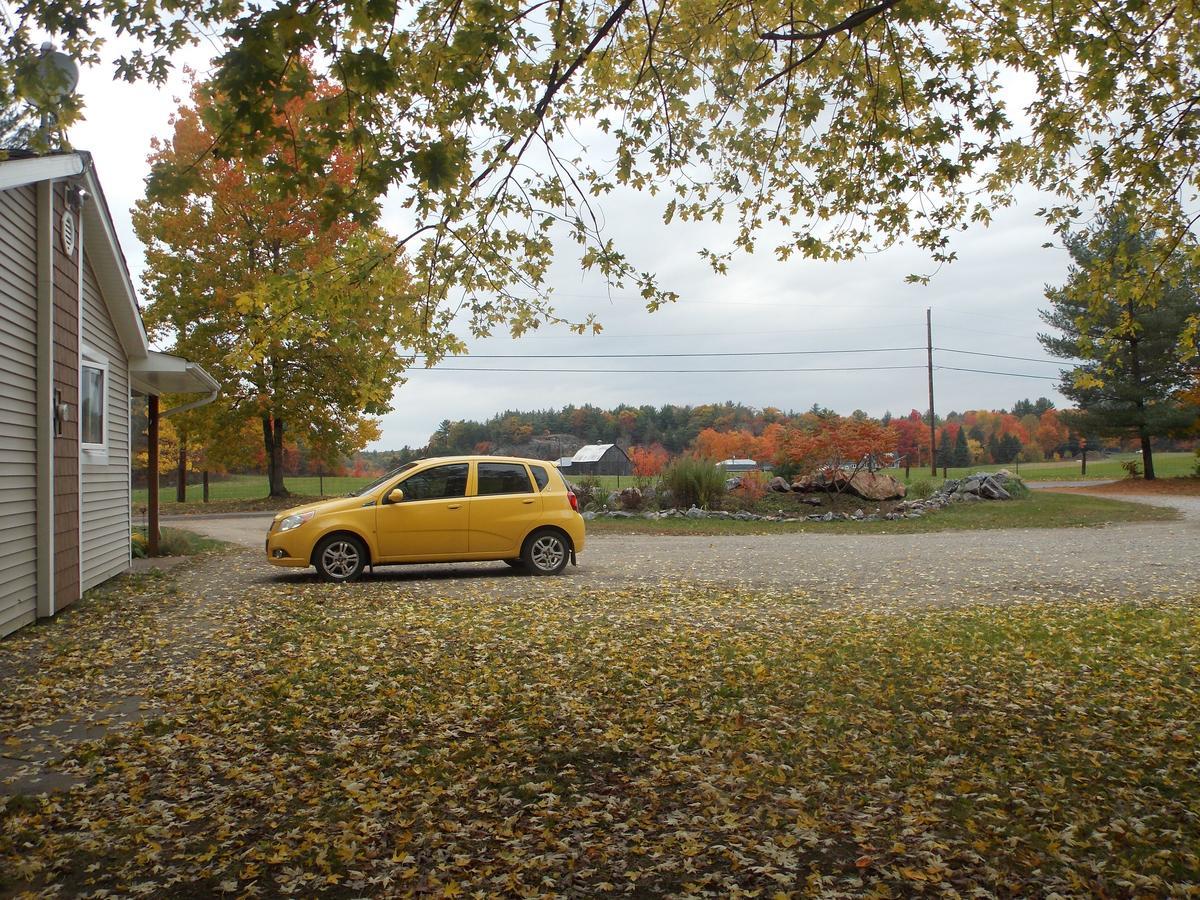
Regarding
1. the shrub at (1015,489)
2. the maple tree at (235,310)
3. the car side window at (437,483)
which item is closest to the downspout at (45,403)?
the car side window at (437,483)

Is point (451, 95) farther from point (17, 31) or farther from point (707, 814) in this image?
point (707, 814)

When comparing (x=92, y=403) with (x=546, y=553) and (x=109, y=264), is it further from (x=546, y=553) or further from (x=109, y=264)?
(x=546, y=553)

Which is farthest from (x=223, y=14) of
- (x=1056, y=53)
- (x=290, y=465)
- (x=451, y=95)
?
(x=290, y=465)

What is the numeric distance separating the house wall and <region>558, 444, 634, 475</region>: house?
27.1 metres

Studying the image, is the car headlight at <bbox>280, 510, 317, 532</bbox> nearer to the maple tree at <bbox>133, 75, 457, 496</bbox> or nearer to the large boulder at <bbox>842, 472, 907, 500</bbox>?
the maple tree at <bbox>133, 75, 457, 496</bbox>

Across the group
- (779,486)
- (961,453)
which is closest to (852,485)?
(779,486)

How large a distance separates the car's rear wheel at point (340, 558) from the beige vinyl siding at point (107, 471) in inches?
108

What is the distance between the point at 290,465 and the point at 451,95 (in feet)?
122

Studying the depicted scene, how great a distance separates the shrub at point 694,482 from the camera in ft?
71.6

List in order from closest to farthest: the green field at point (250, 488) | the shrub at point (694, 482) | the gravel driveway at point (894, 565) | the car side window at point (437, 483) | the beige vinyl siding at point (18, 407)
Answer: the beige vinyl siding at point (18, 407)
the gravel driveway at point (894, 565)
the car side window at point (437, 483)
the shrub at point (694, 482)
the green field at point (250, 488)

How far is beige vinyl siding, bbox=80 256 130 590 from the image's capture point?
10.5 meters

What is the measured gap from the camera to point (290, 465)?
40594mm

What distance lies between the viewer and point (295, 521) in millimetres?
10633

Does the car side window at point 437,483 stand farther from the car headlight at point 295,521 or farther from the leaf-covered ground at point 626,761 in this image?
the leaf-covered ground at point 626,761
